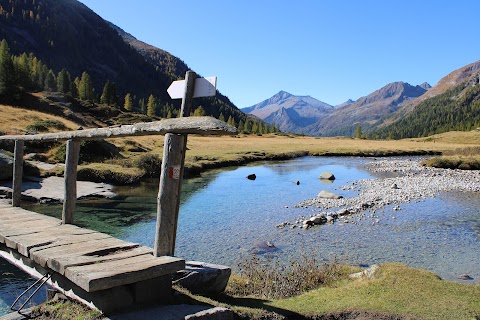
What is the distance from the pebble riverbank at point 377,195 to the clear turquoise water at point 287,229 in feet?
2.75

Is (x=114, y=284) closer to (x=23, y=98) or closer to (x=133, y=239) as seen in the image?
(x=133, y=239)

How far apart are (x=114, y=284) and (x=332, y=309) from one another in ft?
16.0

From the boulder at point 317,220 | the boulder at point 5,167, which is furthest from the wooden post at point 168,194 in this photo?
the boulder at point 5,167

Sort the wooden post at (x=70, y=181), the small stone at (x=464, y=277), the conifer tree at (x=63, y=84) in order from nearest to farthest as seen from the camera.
→ the wooden post at (x=70, y=181)
the small stone at (x=464, y=277)
the conifer tree at (x=63, y=84)

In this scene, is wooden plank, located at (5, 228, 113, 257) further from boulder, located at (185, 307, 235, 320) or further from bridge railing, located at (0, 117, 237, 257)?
boulder, located at (185, 307, 235, 320)

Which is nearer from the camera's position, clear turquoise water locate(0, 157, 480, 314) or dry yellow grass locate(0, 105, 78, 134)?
clear turquoise water locate(0, 157, 480, 314)

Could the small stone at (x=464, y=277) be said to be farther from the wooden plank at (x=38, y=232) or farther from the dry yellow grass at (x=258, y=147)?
the dry yellow grass at (x=258, y=147)

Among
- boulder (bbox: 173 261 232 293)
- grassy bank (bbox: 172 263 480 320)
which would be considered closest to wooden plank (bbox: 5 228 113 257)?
boulder (bbox: 173 261 232 293)

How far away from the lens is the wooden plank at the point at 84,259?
7.38 m

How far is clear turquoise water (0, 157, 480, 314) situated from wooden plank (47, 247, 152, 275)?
4.18 m

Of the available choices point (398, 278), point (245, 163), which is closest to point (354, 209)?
point (398, 278)

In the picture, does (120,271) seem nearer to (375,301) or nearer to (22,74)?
(375,301)

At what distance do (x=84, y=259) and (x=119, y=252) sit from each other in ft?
2.75

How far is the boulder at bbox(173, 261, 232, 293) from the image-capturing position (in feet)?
28.8
